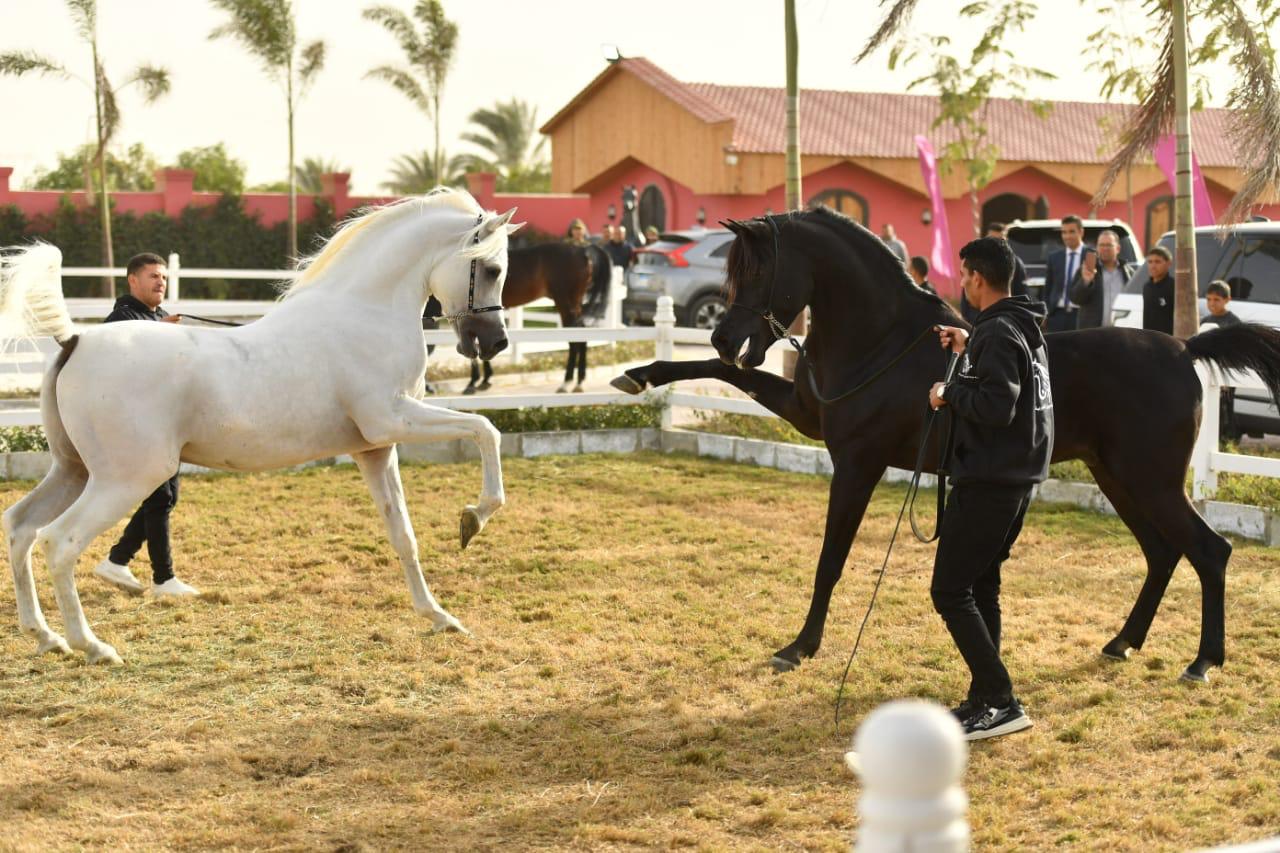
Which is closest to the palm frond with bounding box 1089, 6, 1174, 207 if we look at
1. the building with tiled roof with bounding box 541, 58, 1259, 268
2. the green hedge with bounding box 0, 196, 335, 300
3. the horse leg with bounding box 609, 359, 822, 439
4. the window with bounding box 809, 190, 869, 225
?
the horse leg with bounding box 609, 359, 822, 439

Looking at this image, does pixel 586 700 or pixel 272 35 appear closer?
pixel 586 700

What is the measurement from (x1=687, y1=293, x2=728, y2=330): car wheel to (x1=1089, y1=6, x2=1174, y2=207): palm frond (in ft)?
31.6

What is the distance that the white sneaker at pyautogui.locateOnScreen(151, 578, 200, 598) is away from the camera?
7.62 meters

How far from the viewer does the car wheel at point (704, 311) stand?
21.3 metres

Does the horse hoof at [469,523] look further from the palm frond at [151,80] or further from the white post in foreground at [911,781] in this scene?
the palm frond at [151,80]

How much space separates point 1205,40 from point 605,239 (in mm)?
12873

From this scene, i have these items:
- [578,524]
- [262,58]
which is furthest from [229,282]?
[578,524]

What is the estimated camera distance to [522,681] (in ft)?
20.0

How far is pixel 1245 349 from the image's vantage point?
20.6 feet

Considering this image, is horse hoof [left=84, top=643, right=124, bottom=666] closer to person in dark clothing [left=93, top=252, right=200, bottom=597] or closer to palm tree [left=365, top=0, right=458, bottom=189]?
person in dark clothing [left=93, top=252, right=200, bottom=597]

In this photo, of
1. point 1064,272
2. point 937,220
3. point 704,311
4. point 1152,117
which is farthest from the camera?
point 704,311

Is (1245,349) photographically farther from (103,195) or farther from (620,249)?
(103,195)

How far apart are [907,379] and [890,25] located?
664 centimetres

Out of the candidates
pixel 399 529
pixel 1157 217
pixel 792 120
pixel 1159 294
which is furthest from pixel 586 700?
pixel 1157 217
